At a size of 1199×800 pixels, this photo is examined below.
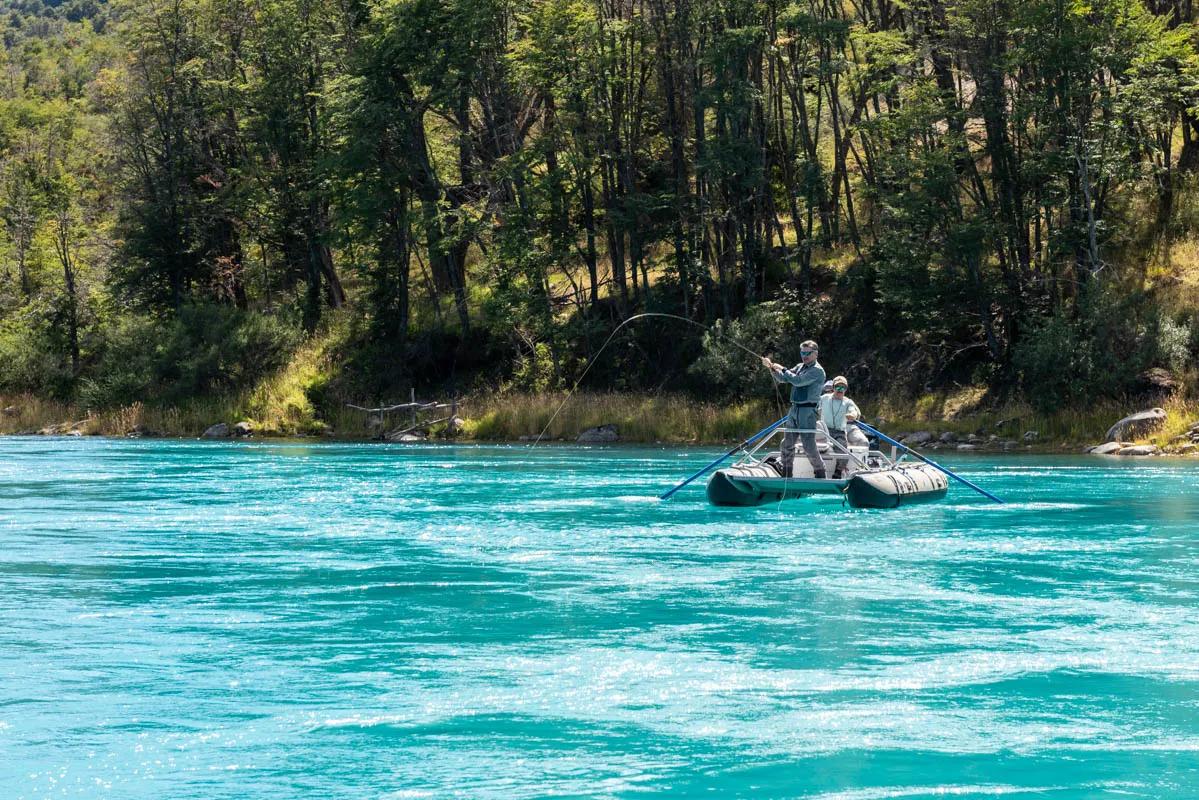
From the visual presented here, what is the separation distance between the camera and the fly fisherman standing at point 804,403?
17359 millimetres

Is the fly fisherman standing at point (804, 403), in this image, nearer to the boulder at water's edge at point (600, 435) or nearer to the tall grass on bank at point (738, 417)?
the tall grass on bank at point (738, 417)

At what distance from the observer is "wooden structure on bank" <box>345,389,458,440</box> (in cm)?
3997

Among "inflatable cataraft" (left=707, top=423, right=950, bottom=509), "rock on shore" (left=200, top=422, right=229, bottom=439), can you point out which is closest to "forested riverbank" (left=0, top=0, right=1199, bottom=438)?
"rock on shore" (left=200, top=422, right=229, bottom=439)

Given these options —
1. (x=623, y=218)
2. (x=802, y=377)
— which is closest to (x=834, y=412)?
(x=802, y=377)

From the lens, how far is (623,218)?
40.2 m

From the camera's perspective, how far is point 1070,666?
9.55 metres

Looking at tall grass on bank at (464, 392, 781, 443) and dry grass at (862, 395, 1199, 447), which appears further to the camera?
tall grass on bank at (464, 392, 781, 443)

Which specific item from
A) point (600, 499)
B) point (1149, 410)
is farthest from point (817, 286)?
point (600, 499)

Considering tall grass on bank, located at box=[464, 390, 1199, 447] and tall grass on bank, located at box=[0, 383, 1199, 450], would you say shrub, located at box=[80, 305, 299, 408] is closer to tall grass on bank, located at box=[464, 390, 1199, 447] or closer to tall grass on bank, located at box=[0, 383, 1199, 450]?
tall grass on bank, located at box=[0, 383, 1199, 450]

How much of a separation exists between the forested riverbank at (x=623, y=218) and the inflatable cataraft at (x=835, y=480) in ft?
43.0

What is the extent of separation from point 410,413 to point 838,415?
24.8 m

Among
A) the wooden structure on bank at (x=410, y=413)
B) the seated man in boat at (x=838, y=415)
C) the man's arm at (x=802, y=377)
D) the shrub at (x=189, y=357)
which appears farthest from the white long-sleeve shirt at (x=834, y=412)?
the shrub at (x=189, y=357)

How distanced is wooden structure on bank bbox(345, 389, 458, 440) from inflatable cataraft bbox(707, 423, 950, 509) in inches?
870

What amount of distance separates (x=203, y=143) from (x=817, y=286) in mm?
24353
